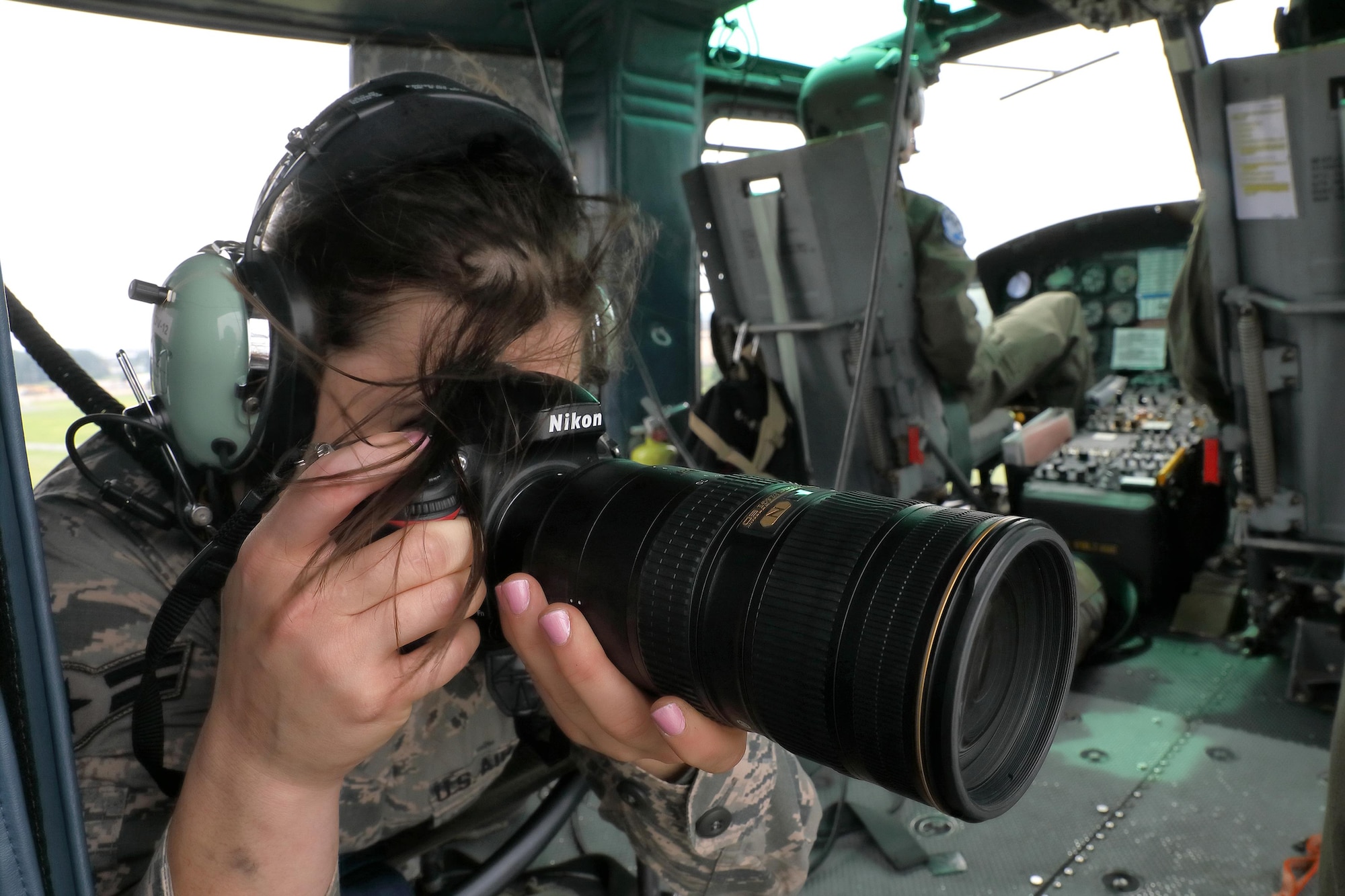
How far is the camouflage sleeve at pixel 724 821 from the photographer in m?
0.91

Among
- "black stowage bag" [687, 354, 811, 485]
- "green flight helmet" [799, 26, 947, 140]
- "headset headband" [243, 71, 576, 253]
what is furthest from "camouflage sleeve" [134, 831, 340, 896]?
"green flight helmet" [799, 26, 947, 140]

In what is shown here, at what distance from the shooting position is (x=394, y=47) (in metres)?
2.80

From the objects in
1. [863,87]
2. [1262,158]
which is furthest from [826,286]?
[1262,158]

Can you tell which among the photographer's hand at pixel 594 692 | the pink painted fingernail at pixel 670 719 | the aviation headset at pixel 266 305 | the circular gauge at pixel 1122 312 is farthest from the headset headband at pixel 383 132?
the circular gauge at pixel 1122 312

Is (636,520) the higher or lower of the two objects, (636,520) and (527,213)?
the lower

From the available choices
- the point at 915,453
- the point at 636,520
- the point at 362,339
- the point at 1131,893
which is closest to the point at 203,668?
the point at 362,339

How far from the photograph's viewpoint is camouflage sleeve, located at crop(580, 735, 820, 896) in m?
0.91

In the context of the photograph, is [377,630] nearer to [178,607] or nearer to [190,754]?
[178,607]

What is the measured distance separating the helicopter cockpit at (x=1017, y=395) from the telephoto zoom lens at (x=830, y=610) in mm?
14

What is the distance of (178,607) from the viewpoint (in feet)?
2.17

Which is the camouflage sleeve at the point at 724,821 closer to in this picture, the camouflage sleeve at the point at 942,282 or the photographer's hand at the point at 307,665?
the photographer's hand at the point at 307,665

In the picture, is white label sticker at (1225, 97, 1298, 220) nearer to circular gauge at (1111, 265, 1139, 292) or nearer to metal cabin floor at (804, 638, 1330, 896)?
metal cabin floor at (804, 638, 1330, 896)

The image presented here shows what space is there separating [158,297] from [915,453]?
2333mm

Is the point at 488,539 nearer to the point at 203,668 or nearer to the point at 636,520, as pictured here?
the point at 636,520
